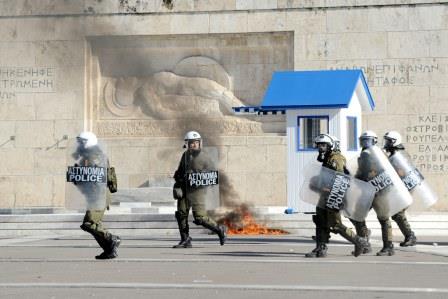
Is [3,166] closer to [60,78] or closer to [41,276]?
[60,78]

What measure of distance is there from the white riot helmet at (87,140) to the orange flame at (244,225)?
7.42 meters

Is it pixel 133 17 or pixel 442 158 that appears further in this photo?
pixel 133 17

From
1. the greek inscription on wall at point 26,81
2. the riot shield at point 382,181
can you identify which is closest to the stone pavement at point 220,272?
the riot shield at point 382,181

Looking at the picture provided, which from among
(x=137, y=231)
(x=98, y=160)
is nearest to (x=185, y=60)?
(x=137, y=231)

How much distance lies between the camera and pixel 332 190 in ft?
48.7

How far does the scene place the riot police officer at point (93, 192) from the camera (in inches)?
576

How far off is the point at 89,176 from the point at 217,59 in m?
15.6

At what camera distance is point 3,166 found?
2998 centimetres

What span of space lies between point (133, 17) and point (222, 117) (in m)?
3.76

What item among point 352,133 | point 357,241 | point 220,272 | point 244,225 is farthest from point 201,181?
point 352,133

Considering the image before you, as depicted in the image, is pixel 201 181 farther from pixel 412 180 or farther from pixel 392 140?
pixel 412 180

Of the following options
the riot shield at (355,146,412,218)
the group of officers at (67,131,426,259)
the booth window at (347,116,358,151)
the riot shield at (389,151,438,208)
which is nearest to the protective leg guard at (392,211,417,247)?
the riot shield at (389,151,438,208)

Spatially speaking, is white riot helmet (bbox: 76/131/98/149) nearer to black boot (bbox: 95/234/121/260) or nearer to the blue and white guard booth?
black boot (bbox: 95/234/121/260)

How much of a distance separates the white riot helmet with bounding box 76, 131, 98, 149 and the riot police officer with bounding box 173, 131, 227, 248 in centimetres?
271
